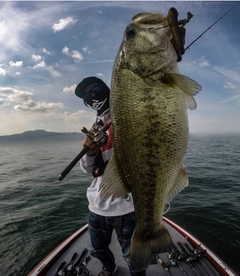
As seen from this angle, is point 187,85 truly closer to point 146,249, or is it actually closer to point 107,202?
point 146,249

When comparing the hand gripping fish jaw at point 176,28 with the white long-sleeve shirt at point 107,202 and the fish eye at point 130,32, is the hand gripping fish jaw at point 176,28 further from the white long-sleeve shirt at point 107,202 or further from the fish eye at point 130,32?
the white long-sleeve shirt at point 107,202

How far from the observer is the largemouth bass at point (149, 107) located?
1.96 meters

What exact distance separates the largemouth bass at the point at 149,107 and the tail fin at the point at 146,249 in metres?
0.51

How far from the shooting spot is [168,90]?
77.4 inches

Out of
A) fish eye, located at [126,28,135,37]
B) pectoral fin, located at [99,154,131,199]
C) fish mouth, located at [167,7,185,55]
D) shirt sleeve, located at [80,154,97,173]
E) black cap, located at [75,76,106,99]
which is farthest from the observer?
black cap, located at [75,76,106,99]

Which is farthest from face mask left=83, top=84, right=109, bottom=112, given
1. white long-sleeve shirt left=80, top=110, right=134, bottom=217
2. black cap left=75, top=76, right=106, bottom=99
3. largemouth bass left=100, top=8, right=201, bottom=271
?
largemouth bass left=100, top=8, right=201, bottom=271

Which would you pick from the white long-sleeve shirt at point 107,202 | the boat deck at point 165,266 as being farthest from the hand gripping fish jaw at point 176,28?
the boat deck at point 165,266

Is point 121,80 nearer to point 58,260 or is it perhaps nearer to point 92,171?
point 92,171

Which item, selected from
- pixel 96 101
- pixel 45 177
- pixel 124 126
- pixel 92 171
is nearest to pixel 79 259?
pixel 92 171

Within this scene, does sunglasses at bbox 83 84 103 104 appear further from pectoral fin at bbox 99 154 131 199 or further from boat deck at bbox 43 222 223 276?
boat deck at bbox 43 222 223 276

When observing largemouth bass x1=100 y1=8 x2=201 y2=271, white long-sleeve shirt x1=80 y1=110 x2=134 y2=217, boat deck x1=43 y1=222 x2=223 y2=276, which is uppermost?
largemouth bass x1=100 y1=8 x2=201 y2=271

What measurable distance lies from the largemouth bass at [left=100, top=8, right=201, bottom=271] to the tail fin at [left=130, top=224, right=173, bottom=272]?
51 cm

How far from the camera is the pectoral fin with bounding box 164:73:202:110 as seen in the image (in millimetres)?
1970

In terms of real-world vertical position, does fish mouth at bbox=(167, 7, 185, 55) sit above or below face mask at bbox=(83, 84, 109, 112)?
above
